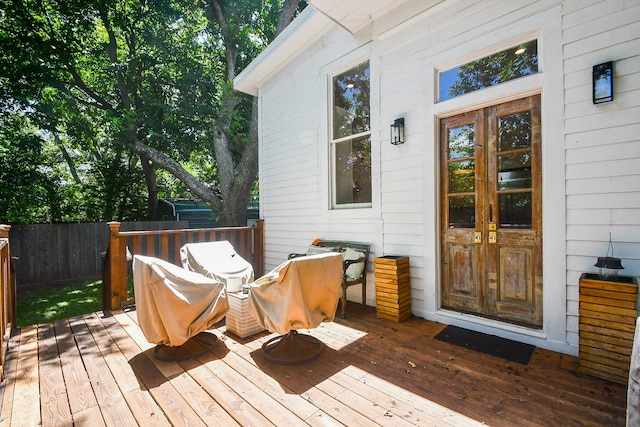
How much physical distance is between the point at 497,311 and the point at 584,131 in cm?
186

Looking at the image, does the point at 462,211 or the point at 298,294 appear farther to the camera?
the point at 462,211

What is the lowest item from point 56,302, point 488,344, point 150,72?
point 56,302

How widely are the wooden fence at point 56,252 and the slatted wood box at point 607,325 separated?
962 cm

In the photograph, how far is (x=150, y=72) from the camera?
8.47m

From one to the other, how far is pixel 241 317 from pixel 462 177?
2.88 m

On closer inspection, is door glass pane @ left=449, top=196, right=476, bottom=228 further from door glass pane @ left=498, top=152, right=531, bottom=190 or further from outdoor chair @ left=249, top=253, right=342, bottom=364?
outdoor chair @ left=249, top=253, right=342, bottom=364

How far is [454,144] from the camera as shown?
11.2ft

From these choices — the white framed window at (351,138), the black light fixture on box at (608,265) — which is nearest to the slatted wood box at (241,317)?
the white framed window at (351,138)

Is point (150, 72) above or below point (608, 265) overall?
above

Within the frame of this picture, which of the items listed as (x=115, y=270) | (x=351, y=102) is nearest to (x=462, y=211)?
(x=351, y=102)

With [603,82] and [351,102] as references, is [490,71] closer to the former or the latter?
[603,82]

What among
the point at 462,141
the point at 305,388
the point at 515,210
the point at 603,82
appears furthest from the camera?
the point at 462,141

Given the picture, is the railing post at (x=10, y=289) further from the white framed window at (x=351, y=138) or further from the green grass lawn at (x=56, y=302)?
the white framed window at (x=351, y=138)

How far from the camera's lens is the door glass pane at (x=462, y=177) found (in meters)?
3.28
